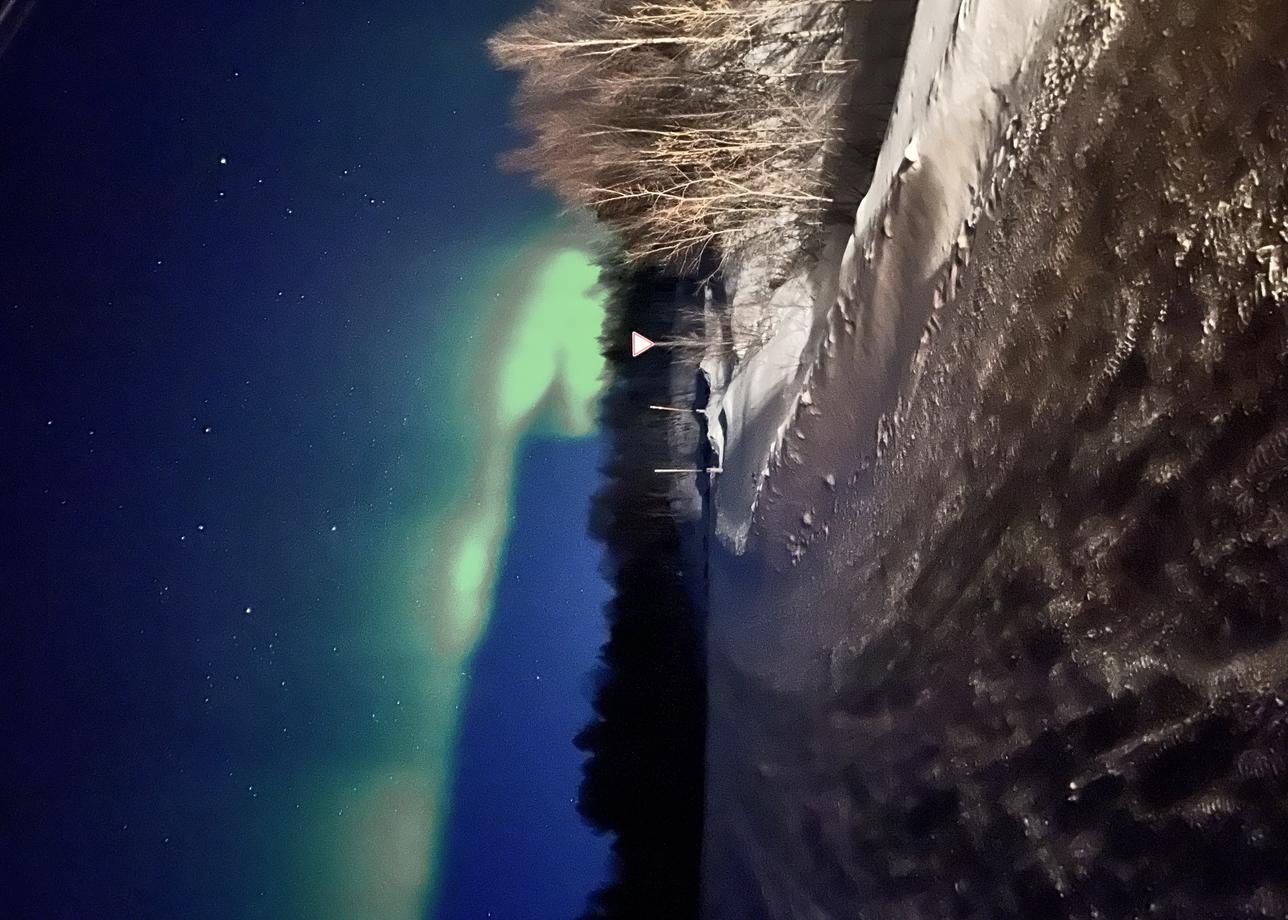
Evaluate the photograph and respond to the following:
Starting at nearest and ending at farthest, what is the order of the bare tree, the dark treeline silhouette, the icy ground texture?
the icy ground texture → the bare tree → the dark treeline silhouette

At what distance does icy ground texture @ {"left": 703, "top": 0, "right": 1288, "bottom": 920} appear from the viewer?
1776 mm

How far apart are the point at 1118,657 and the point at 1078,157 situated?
1247 mm

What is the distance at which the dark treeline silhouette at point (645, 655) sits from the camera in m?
5.14

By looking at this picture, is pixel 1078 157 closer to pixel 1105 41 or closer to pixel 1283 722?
pixel 1105 41

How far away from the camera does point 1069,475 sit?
86.7 inches

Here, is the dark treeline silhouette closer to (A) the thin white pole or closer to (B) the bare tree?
(A) the thin white pole

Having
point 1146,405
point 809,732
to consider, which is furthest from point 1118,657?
point 809,732

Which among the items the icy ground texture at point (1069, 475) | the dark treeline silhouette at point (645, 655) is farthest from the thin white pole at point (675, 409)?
the icy ground texture at point (1069, 475)

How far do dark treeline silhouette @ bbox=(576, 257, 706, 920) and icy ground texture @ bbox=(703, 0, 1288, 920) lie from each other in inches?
78.4

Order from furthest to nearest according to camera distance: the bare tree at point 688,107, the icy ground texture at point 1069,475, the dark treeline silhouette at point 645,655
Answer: the dark treeline silhouette at point 645,655, the bare tree at point 688,107, the icy ground texture at point 1069,475

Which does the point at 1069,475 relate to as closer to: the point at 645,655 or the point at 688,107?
the point at 688,107

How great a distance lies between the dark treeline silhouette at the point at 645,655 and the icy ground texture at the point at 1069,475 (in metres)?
1.99

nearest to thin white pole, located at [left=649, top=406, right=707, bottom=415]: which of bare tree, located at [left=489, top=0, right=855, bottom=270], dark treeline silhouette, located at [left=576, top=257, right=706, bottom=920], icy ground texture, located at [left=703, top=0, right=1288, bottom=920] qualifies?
dark treeline silhouette, located at [left=576, top=257, right=706, bottom=920]

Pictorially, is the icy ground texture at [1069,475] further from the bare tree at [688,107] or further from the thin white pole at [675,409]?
the thin white pole at [675,409]
